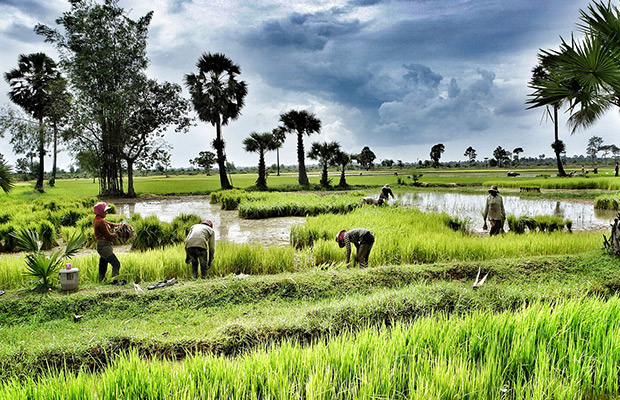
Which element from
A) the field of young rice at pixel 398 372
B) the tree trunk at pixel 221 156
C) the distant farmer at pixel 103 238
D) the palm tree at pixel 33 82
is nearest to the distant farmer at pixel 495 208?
the field of young rice at pixel 398 372

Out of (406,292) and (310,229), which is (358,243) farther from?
(310,229)

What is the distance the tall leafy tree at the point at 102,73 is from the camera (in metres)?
24.7

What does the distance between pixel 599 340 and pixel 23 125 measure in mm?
34299

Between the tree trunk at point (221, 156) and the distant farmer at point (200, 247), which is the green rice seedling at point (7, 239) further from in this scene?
the tree trunk at point (221, 156)

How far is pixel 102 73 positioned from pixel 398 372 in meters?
29.8

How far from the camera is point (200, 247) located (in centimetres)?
574

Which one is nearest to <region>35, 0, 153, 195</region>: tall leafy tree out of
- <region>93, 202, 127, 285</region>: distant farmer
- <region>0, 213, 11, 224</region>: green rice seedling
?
<region>0, 213, 11, 224</region>: green rice seedling

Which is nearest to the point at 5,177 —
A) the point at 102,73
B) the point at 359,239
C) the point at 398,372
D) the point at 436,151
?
the point at 359,239

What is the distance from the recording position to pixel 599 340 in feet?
9.53

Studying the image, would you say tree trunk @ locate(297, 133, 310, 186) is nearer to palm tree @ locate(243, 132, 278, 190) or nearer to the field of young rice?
palm tree @ locate(243, 132, 278, 190)

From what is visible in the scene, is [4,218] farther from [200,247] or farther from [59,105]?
[59,105]

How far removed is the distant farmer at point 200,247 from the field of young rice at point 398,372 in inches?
126

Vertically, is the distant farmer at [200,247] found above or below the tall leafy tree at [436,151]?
below

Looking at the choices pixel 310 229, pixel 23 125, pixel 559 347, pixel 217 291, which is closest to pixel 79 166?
pixel 23 125
